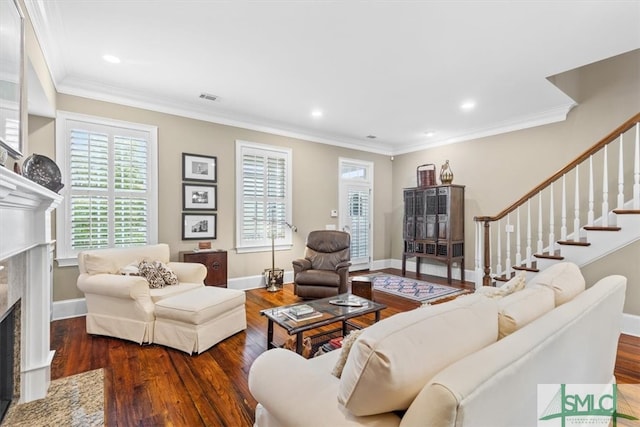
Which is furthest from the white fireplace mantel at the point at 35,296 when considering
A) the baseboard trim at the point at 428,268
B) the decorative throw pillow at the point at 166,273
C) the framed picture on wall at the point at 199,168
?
the baseboard trim at the point at 428,268

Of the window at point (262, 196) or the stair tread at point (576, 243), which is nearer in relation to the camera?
the stair tread at point (576, 243)

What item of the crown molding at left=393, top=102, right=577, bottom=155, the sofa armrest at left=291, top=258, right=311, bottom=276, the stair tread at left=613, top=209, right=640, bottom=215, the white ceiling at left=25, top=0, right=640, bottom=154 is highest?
the white ceiling at left=25, top=0, right=640, bottom=154

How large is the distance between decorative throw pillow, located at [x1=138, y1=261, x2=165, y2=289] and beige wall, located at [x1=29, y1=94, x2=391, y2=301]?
0.89 metres

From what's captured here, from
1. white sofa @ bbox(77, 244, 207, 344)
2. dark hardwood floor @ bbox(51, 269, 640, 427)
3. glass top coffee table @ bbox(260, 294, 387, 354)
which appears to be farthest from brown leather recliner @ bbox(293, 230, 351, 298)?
white sofa @ bbox(77, 244, 207, 344)

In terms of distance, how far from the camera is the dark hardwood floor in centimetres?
187

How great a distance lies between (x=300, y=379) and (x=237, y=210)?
12.4 feet

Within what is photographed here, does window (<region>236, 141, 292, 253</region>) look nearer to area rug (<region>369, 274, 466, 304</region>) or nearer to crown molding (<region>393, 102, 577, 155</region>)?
area rug (<region>369, 274, 466, 304</region>)

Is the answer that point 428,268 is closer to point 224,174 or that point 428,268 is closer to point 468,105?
point 468,105

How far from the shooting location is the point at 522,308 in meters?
1.34

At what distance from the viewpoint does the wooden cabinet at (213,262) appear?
13.2ft

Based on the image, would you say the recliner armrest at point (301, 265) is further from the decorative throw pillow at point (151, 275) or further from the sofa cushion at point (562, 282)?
the sofa cushion at point (562, 282)

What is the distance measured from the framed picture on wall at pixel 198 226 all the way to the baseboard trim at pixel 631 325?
4936 millimetres

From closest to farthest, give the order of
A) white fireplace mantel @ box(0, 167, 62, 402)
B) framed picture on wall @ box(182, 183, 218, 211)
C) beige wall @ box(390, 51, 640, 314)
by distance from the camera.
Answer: white fireplace mantel @ box(0, 167, 62, 402)
beige wall @ box(390, 51, 640, 314)
framed picture on wall @ box(182, 183, 218, 211)

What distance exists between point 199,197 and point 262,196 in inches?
39.0
